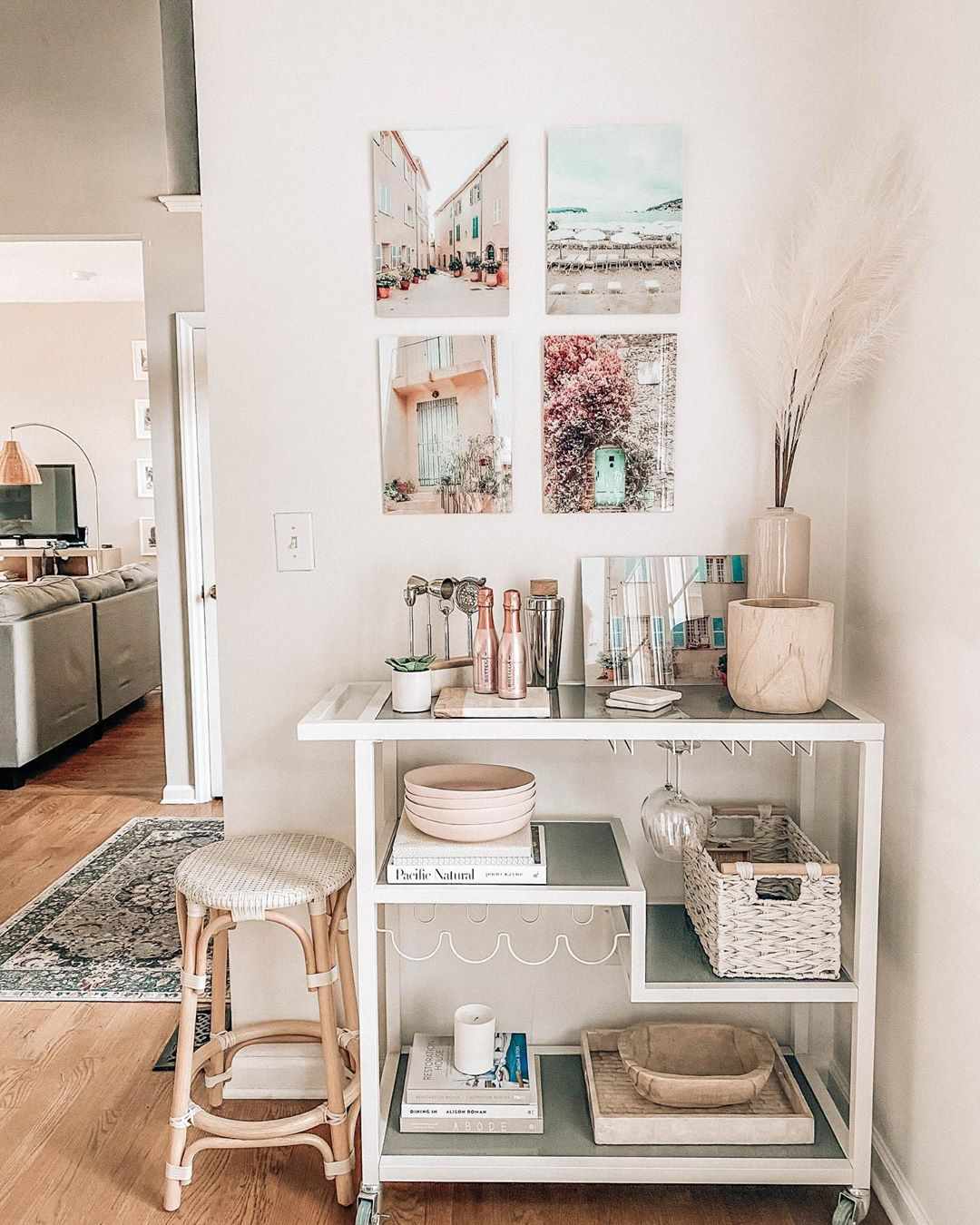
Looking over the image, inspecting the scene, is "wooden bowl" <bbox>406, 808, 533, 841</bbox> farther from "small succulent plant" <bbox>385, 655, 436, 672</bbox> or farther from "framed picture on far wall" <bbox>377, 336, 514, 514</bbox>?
"framed picture on far wall" <bbox>377, 336, 514, 514</bbox>

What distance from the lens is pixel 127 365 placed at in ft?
26.9

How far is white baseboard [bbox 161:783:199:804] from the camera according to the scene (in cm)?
456

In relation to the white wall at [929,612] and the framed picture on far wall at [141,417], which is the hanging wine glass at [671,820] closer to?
the white wall at [929,612]

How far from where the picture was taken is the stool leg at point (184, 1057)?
191 cm

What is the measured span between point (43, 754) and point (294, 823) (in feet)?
10.5

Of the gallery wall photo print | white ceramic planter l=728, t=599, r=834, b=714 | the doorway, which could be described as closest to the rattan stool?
white ceramic planter l=728, t=599, r=834, b=714

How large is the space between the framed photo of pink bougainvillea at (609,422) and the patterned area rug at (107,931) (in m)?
1.71

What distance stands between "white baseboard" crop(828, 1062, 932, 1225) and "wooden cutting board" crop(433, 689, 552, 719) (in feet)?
3.33

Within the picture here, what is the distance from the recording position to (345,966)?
2096mm

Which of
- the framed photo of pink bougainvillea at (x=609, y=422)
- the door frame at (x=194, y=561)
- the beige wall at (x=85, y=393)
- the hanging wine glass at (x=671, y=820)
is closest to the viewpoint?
the hanging wine glass at (x=671, y=820)

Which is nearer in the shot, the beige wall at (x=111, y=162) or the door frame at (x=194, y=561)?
the beige wall at (x=111, y=162)

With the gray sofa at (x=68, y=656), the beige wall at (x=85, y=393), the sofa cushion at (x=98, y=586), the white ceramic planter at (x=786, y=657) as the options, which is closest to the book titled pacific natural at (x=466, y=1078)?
the white ceramic planter at (x=786, y=657)

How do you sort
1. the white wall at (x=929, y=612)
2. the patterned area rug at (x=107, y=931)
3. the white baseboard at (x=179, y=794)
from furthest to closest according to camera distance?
1. the white baseboard at (x=179, y=794)
2. the patterned area rug at (x=107, y=931)
3. the white wall at (x=929, y=612)

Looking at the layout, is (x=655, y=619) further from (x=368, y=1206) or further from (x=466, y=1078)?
(x=368, y=1206)
